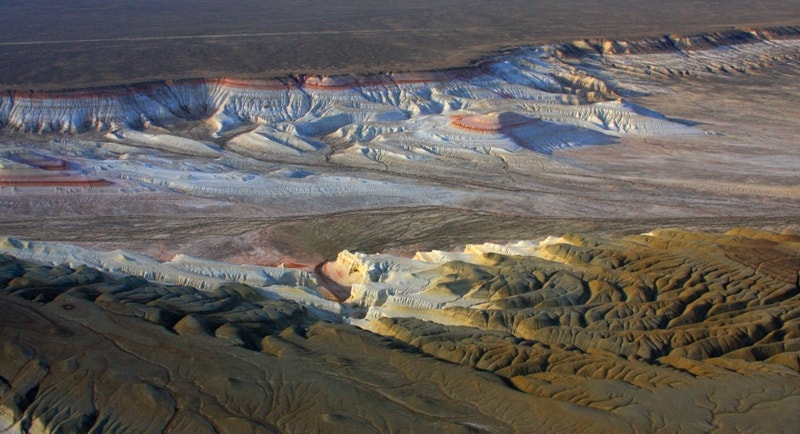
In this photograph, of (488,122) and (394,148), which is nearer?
(394,148)

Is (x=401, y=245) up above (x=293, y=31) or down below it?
below

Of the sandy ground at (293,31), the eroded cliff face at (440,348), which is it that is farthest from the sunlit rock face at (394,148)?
the eroded cliff face at (440,348)

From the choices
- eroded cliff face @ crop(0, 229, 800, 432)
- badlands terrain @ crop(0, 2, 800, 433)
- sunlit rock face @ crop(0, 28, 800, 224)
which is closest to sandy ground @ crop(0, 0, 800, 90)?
badlands terrain @ crop(0, 2, 800, 433)

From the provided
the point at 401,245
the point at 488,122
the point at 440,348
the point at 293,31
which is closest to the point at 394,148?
the point at 488,122

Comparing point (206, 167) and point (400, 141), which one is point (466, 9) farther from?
point (206, 167)

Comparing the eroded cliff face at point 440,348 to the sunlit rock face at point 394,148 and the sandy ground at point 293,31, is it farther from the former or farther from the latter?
the sandy ground at point 293,31

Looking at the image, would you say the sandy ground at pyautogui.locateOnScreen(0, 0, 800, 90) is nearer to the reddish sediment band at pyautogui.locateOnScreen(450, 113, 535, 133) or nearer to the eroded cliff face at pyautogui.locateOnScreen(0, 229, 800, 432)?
the reddish sediment band at pyautogui.locateOnScreen(450, 113, 535, 133)

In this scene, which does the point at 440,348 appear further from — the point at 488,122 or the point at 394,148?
the point at 488,122
